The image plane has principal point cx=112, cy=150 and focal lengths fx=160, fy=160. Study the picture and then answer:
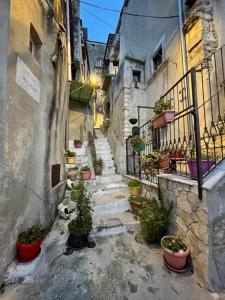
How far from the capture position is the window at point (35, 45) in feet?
9.42

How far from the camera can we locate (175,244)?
221 cm

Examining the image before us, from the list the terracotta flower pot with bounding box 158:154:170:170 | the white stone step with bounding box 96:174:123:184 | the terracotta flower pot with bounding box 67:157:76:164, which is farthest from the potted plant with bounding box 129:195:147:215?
the terracotta flower pot with bounding box 67:157:76:164

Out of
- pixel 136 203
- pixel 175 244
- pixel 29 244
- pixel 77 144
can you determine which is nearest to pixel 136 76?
pixel 77 144

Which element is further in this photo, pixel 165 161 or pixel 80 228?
pixel 165 161

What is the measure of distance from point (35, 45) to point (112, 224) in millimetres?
3707

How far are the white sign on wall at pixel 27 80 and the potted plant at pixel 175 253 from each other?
3.10 meters

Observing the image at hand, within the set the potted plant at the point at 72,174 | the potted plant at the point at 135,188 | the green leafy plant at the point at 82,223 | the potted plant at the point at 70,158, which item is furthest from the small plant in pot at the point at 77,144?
the green leafy plant at the point at 82,223

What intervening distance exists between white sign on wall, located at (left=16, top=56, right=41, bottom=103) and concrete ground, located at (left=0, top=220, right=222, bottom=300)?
251cm

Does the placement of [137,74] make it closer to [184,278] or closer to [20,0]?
[20,0]

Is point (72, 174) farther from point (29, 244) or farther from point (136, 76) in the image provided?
point (136, 76)

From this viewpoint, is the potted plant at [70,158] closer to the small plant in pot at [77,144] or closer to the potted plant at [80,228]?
the small plant in pot at [77,144]

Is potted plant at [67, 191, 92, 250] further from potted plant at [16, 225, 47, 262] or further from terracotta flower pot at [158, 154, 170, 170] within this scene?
terracotta flower pot at [158, 154, 170, 170]

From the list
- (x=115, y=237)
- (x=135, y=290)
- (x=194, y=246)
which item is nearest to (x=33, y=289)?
(x=135, y=290)

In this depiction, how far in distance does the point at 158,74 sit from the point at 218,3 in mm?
2332
